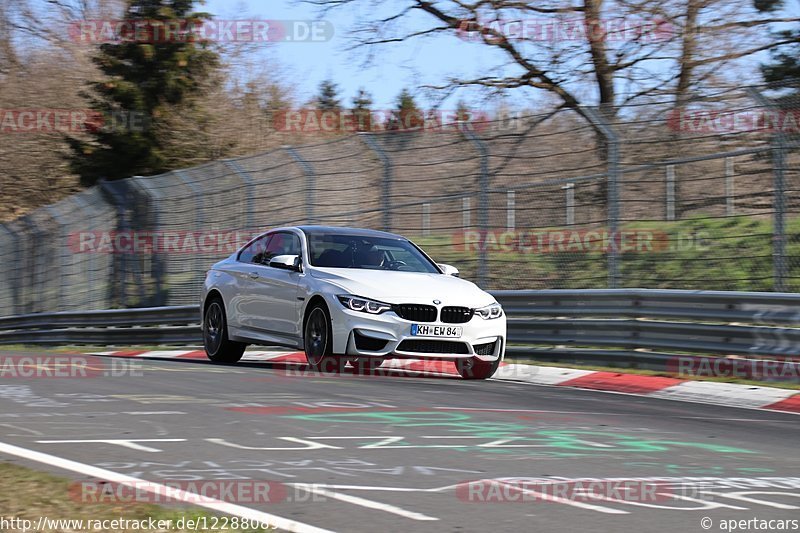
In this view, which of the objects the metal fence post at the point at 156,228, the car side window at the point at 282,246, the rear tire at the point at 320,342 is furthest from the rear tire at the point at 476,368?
the metal fence post at the point at 156,228

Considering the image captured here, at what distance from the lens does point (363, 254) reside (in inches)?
503

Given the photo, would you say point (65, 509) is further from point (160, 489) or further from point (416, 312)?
point (416, 312)

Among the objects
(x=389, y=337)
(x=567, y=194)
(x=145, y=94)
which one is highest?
(x=145, y=94)

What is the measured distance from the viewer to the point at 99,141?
33.5 metres

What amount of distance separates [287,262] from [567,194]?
388cm

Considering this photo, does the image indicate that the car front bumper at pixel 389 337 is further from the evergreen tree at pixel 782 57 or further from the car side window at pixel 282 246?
the evergreen tree at pixel 782 57

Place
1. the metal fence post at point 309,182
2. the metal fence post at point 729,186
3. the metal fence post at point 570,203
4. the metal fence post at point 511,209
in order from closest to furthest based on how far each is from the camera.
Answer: the metal fence post at point 729,186
the metal fence post at point 570,203
the metal fence post at point 511,209
the metal fence post at point 309,182

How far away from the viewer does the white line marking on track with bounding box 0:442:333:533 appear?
4.73 m

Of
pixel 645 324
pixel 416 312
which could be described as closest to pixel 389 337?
pixel 416 312

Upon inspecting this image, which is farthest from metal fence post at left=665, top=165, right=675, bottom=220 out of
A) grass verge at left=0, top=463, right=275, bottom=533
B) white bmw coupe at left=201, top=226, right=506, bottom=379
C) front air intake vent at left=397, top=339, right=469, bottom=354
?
grass verge at left=0, top=463, right=275, bottom=533

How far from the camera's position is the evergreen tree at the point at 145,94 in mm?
33656

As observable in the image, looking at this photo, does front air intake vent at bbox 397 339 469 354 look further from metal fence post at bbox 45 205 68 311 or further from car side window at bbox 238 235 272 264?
metal fence post at bbox 45 205 68 311

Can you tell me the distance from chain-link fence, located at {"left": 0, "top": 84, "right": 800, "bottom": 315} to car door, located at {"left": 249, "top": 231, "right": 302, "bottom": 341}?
9.92 feet

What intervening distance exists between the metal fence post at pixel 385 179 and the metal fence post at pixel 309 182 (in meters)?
1.48
